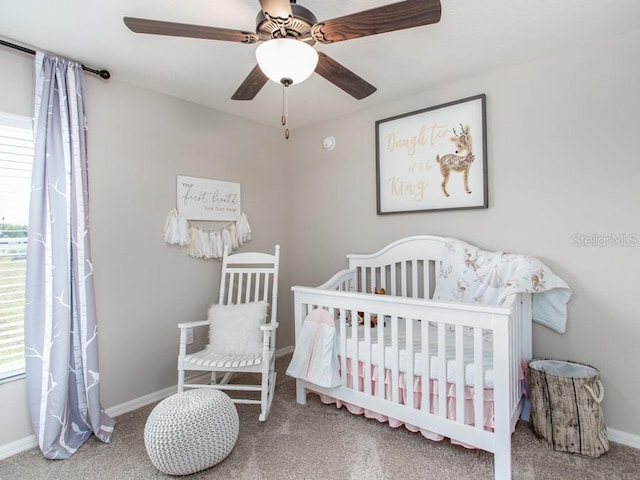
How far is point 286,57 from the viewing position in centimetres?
136

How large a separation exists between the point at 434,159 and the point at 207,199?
1.76 metres

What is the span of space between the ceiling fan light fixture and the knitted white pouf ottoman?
5.17 feet

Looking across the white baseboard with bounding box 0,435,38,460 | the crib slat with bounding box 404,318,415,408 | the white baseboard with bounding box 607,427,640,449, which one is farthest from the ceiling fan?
the white baseboard with bounding box 607,427,640,449

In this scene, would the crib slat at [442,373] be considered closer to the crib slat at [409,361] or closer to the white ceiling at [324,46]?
the crib slat at [409,361]

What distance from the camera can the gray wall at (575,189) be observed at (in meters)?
1.94

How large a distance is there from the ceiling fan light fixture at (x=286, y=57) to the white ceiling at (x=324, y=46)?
42cm

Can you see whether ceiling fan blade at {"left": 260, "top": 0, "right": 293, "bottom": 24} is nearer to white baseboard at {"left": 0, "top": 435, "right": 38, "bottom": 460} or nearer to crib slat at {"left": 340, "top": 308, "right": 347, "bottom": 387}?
crib slat at {"left": 340, "top": 308, "right": 347, "bottom": 387}

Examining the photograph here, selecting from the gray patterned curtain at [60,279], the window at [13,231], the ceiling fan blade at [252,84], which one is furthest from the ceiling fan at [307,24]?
the window at [13,231]

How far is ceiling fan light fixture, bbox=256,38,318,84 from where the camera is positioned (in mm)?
1349

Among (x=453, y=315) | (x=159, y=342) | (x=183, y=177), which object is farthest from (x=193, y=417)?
(x=183, y=177)

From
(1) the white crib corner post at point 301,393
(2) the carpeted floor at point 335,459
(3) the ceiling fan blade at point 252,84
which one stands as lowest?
(2) the carpeted floor at point 335,459

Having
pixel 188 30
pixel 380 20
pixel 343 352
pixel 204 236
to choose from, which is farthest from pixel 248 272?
pixel 380 20

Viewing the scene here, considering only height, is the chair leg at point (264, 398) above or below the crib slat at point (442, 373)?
below

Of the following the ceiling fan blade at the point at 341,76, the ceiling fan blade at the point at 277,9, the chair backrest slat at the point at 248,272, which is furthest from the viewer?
the chair backrest slat at the point at 248,272
